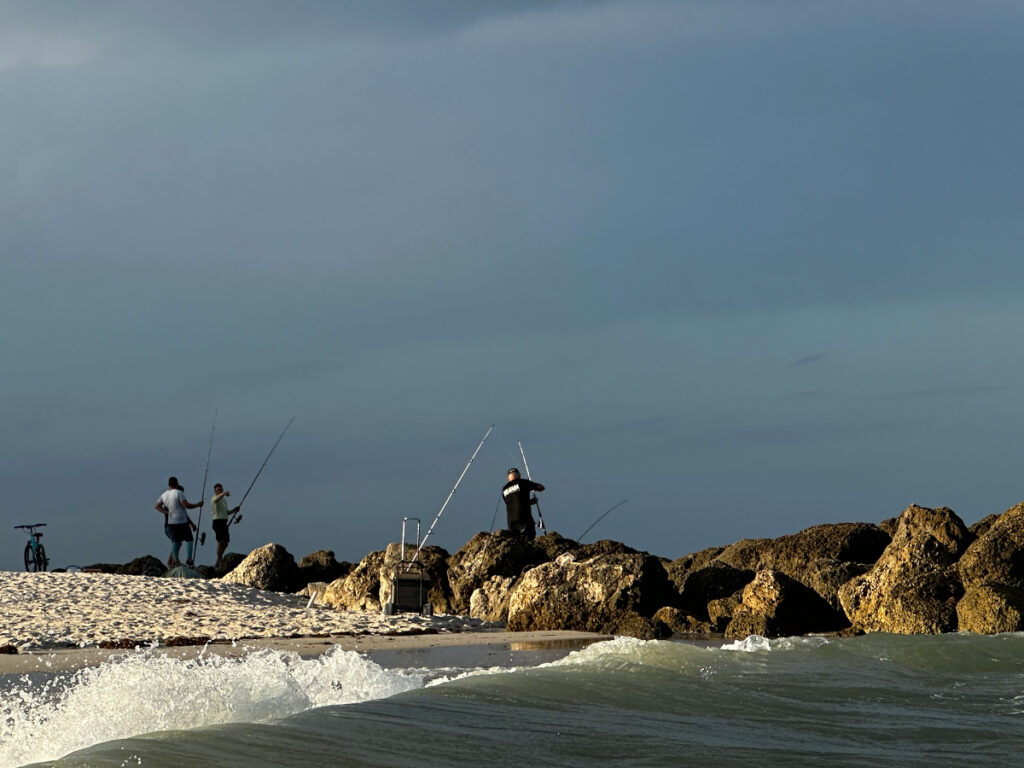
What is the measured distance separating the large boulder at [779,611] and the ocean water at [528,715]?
2923 mm

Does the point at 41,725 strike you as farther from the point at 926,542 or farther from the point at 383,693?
the point at 926,542

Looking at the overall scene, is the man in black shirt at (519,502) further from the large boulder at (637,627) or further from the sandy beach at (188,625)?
the large boulder at (637,627)

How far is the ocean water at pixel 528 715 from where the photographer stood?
204 inches

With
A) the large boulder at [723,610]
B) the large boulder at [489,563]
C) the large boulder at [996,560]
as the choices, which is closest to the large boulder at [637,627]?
the large boulder at [723,610]

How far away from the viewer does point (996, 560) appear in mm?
12227

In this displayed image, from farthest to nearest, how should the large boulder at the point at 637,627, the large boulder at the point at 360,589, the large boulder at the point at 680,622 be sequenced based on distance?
1. the large boulder at the point at 360,589
2. the large boulder at the point at 680,622
3. the large boulder at the point at 637,627

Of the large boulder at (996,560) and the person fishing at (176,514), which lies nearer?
the large boulder at (996,560)

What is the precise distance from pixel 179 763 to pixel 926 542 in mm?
9974

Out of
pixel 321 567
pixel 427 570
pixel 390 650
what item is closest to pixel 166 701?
pixel 390 650

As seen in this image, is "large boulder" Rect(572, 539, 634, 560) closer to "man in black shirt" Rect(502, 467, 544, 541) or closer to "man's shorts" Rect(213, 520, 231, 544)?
"man in black shirt" Rect(502, 467, 544, 541)

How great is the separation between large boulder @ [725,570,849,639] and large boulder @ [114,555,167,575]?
43.8ft

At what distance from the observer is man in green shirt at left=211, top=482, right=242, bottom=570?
872 inches

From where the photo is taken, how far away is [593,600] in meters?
13.5

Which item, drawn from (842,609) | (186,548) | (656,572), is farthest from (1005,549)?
(186,548)
